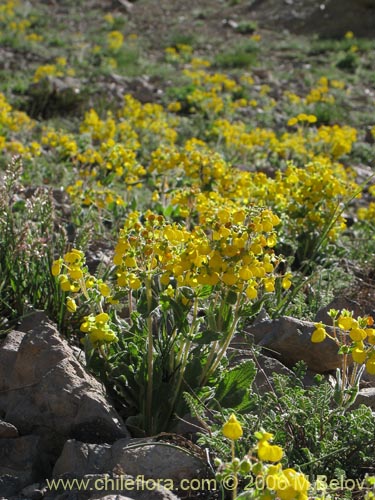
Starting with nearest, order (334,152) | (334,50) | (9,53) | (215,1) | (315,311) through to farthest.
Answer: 1. (315,311)
2. (334,152)
3. (9,53)
4. (334,50)
5. (215,1)

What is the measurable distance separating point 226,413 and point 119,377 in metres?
0.48

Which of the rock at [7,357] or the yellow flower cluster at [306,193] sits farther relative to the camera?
the yellow flower cluster at [306,193]

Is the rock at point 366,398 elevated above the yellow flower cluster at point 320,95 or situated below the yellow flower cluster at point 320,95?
above

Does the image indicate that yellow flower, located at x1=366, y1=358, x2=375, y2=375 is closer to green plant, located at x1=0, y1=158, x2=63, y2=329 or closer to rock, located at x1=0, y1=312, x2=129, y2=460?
rock, located at x1=0, y1=312, x2=129, y2=460

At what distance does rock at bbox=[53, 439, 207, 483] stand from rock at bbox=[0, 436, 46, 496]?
0.10 m

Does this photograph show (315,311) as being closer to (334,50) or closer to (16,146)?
(16,146)

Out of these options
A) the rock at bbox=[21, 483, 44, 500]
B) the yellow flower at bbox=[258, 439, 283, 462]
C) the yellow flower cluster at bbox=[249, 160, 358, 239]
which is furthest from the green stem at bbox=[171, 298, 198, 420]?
the yellow flower cluster at bbox=[249, 160, 358, 239]

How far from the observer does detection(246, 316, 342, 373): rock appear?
9.36 ft

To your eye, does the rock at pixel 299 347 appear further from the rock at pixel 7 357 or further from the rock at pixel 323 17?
the rock at pixel 323 17

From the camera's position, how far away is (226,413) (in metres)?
2.17

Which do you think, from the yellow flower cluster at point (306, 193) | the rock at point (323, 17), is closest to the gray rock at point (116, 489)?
the yellow flower cluster at point (306, 193)

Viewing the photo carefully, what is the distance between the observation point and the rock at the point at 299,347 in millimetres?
2852

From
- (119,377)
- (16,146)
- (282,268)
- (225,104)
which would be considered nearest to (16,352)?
(119,377)

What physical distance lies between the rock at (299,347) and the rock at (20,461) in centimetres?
103
